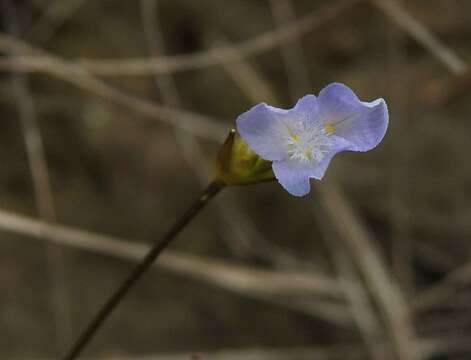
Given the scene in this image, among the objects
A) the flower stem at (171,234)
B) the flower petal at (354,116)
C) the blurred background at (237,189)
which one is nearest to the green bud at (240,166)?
the flower stem at (171,234)

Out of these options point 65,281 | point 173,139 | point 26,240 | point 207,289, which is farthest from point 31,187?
point 207,289

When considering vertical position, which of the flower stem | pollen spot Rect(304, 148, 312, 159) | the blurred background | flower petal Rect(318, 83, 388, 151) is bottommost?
the flower stem

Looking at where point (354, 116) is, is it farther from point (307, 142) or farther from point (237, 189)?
point (237, 189)

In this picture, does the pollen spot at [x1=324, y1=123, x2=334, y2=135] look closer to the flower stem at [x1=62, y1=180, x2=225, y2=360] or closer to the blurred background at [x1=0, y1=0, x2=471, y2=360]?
the flower stem at [x1=62, y1=180, x2=225, y2=360]

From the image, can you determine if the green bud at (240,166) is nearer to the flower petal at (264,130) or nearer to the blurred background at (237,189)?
the flower petal at (264,130)

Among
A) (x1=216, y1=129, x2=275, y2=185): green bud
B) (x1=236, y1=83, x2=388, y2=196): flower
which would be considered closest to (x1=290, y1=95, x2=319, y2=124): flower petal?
(x1=236, y1=83, x2=388, y2=196): flower
